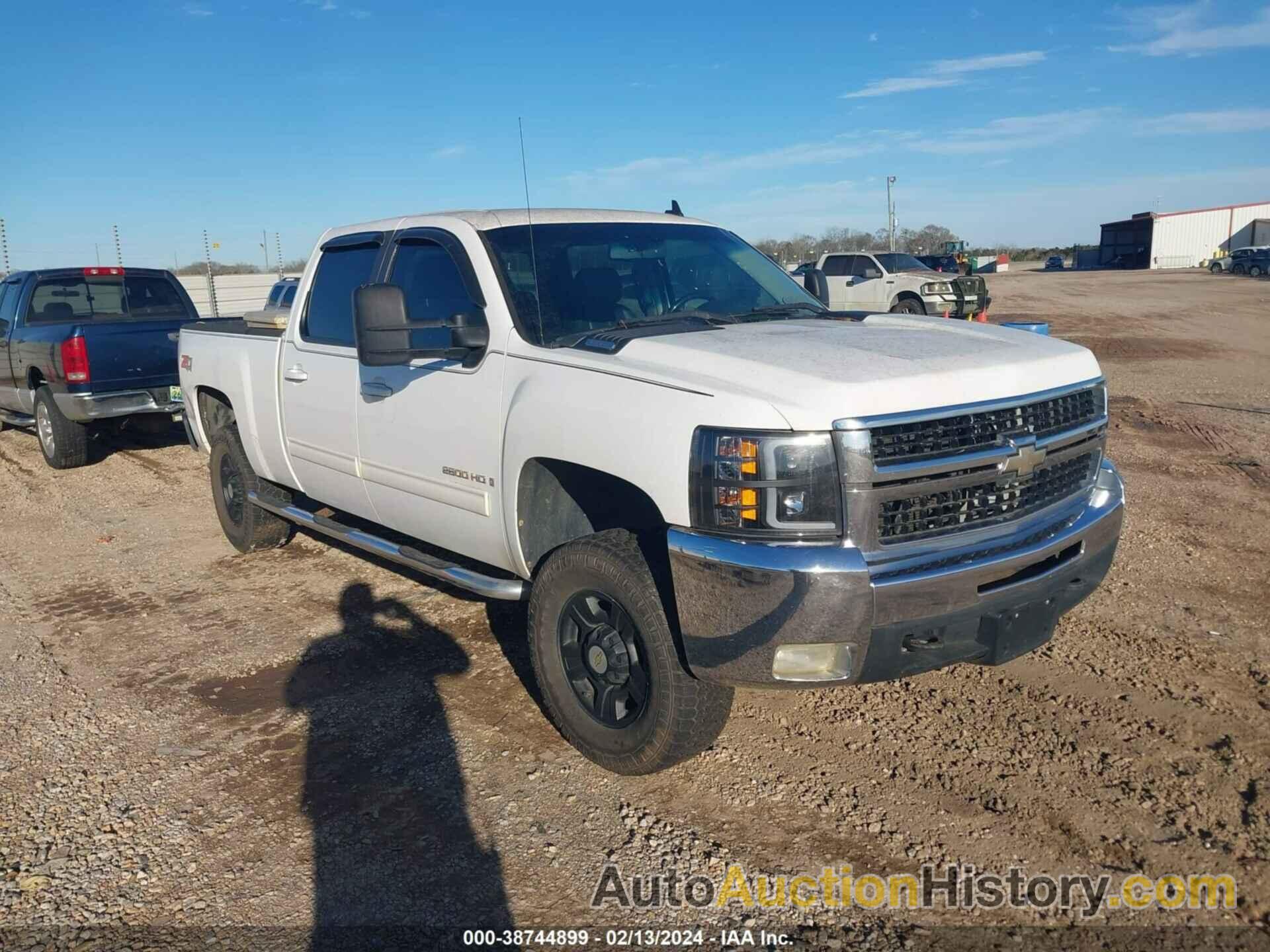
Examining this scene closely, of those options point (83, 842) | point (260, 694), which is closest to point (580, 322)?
point (260, 694)

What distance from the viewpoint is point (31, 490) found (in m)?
9.40

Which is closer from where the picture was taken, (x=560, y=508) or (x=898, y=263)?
(x=560, y=508)

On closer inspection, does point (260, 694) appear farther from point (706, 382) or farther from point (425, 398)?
point (706, 382)

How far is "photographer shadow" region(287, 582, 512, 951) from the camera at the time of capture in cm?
296

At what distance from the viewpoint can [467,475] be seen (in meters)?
4.22

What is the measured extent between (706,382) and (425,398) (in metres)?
1.69

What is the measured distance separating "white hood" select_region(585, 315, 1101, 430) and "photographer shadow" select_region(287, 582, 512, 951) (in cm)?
172

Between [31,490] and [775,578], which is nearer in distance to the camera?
[775,578]

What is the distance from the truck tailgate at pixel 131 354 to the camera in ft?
30.8

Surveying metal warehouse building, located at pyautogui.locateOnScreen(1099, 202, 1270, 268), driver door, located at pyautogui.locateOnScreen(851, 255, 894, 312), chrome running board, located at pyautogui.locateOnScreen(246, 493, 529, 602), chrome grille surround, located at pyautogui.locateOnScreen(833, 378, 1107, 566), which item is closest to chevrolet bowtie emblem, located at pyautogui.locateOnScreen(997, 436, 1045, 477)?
chrome grille surround, located at pyautogui.locateOnScreen(833, 378, 1107, 566)

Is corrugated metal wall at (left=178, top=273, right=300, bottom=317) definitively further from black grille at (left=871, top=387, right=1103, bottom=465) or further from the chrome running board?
black grille at (left=871, top=387, right=1103, bottom=465)

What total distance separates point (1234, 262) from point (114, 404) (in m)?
61.7

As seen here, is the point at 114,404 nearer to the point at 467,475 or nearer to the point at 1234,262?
the point at 467,475

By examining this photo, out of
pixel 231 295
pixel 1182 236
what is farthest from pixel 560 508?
pixel 1182 236
